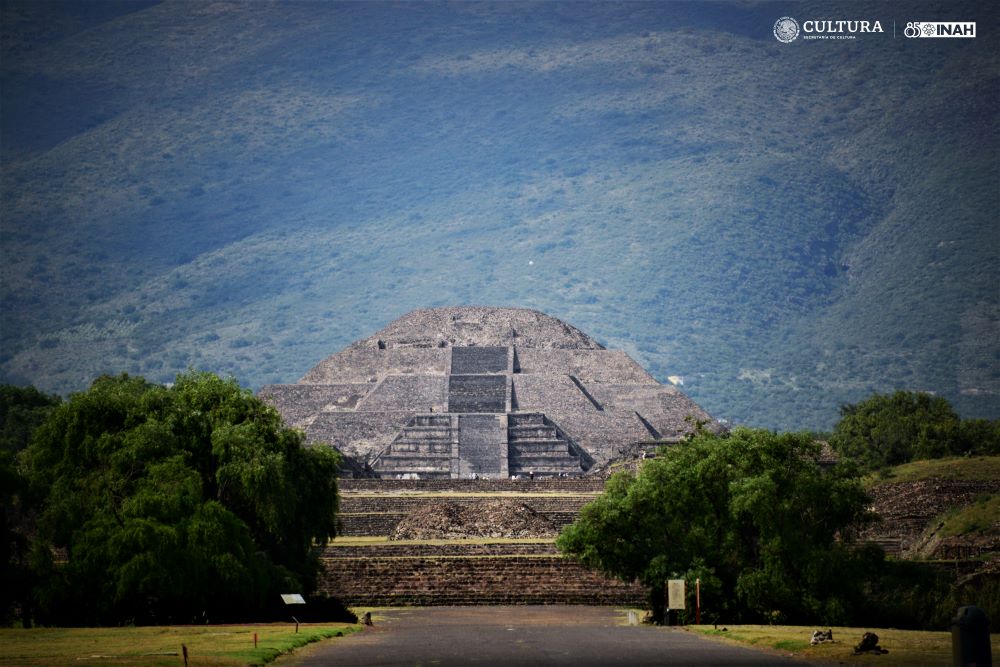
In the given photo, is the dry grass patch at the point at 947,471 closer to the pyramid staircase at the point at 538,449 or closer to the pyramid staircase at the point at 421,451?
the pyramid staircase at the point at 538,449

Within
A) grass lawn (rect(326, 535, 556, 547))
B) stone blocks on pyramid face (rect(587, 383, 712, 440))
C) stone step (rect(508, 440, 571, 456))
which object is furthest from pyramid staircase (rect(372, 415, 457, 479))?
grass lawn (rect(326, 535, 556, 547))

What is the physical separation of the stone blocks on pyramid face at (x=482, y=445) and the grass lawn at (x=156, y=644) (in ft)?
118

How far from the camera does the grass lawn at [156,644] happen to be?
1927cm

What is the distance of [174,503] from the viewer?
2861 centimetres

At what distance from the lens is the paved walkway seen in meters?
19.5

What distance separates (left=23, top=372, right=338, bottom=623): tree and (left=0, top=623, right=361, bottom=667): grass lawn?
5.00 feet

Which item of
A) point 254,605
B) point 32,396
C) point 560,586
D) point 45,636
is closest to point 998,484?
point 560,586

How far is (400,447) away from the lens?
6638 centimetres

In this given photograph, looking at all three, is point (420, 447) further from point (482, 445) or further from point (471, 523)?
point (471, 523)

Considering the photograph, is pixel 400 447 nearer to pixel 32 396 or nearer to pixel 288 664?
pixel 32 396

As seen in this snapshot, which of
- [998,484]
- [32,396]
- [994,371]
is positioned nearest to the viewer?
[998,484]

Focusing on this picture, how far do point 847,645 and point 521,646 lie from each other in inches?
190

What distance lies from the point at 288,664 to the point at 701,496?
567 inches

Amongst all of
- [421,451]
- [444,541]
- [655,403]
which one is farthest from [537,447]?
[444,541]
